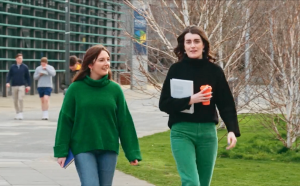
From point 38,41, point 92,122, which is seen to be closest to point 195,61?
point 92,122

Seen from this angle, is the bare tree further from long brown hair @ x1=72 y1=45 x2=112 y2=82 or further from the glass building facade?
the glass building facade

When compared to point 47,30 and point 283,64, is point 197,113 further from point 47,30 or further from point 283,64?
point 47,30

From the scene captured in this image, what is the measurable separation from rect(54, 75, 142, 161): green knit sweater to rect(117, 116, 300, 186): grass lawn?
3499 mm

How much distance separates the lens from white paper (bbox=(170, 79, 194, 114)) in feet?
18.8

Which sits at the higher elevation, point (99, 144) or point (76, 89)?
point (76, 89)

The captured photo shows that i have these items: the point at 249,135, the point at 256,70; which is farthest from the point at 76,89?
the point at 249,135

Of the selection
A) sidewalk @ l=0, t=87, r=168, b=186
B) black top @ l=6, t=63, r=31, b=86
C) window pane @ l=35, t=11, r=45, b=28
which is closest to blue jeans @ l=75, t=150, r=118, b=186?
sidewalk @ l=0, t=87, r=168, b=186

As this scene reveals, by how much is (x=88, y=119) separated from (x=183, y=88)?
0.80 metres

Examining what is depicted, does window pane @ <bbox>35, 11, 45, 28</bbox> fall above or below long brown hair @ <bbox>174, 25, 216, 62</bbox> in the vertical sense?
below

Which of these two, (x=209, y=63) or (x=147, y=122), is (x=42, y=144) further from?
(x=209, y=63)

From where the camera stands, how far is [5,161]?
1112 centimetres

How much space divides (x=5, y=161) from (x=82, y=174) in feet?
19.5

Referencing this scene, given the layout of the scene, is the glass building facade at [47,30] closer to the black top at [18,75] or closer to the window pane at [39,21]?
the window pane at [39,21]

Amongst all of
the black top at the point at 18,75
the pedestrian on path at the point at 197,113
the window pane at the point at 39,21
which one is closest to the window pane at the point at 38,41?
the window pane at the point at 39,21
